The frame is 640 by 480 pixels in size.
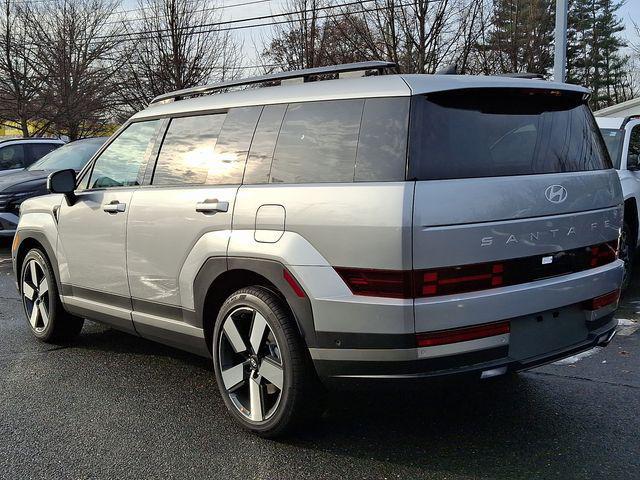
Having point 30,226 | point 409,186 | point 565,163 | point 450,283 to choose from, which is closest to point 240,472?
point 450,283

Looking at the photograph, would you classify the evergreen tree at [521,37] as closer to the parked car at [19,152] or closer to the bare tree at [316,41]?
the bare tree at [316,41]

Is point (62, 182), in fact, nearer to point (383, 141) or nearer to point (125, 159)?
point (125, 159)

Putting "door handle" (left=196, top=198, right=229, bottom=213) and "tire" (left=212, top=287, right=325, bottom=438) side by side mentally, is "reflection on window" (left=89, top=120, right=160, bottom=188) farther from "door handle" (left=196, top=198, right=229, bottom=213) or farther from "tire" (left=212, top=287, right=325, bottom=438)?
"tire" (left=212, top=287, right=325, bottom=438)

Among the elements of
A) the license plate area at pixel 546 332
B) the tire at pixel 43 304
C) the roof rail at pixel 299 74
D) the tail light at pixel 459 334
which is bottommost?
the tire at pixel 43 304

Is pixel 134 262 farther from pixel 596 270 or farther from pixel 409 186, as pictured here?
pixel 596 270

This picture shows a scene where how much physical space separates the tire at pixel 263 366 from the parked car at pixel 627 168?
454 centimetres

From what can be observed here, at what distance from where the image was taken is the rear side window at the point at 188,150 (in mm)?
3844

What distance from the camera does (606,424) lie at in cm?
Answer: 355

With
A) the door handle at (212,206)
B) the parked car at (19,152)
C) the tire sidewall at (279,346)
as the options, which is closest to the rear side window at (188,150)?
the door handle at (212,206)

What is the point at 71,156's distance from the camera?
10633mm

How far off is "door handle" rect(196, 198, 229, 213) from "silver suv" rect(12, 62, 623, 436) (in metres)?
0.01

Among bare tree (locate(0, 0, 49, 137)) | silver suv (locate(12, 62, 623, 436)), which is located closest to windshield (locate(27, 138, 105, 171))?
silver suv (locate(12, 62, 623, 436))

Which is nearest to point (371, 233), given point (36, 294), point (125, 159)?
point (125, 159)

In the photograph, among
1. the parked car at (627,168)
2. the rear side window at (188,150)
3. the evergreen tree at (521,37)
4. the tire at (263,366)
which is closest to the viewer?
the tire at (263,366)
